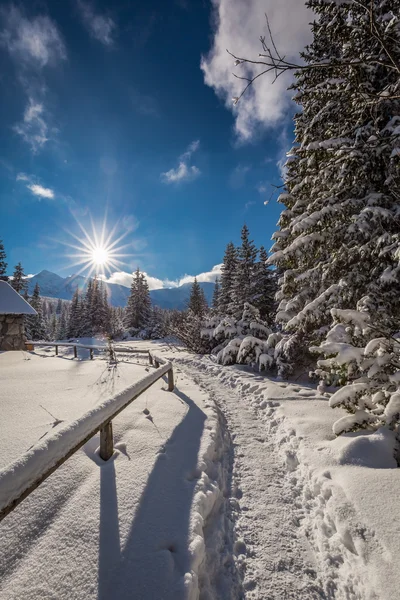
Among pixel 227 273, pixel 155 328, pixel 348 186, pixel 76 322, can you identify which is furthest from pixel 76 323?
pixel 348 186

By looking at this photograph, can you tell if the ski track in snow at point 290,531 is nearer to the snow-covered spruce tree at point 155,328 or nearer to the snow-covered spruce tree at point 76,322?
the snow-covered spruce tree at point 155,328

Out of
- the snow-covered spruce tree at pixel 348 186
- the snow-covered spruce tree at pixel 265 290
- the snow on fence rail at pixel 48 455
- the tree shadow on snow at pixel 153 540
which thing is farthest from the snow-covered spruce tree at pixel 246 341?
the snow on fence rail at pixel 48 455

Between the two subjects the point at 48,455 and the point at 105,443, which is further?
the point at 105,443

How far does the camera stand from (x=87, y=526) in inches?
95.7

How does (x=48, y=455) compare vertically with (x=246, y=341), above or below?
below

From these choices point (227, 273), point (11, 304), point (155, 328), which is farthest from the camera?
point (155, 328)

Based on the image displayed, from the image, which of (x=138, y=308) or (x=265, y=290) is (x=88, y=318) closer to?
(x=138, y=308)

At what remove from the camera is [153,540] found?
239 centimetres

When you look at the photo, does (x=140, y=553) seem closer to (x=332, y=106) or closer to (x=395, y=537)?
(x=395, y=537)

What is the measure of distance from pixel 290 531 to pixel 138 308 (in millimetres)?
44696

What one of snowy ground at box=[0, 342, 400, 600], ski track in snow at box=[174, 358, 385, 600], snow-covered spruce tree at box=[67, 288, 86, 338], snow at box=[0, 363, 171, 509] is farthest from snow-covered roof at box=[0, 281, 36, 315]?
snow-covered spruce tree at box=[67, 288, 86, 338]

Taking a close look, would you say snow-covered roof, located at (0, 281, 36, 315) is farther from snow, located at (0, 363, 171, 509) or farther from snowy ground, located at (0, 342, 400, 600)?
snow, located at (0, 363, 171, 509)

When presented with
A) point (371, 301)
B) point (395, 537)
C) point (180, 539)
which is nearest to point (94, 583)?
point (180, 539)

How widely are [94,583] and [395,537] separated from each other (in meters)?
2.73
